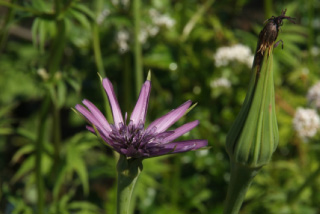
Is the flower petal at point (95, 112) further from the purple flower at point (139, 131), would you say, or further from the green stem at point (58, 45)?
the green stem at point (58, 45)

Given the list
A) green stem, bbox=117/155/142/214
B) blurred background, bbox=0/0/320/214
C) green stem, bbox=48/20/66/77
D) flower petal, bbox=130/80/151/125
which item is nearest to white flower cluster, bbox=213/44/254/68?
blurred background, bbox=0/0/320/214

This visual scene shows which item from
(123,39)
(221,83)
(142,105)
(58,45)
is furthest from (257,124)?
(221,83)

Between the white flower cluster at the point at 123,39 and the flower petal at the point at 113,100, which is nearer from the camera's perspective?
the flower petal at the point at 113,100

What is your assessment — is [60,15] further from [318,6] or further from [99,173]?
[318,6]

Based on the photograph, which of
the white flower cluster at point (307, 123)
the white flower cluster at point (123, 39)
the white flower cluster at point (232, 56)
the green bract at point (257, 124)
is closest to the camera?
the green bract at point (257, 124)

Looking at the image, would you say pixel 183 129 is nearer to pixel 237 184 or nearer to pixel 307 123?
pixel 237 184

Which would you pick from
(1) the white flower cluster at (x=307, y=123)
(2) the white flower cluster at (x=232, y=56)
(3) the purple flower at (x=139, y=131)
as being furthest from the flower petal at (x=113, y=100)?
(2) the white flower cluster at (x=232, y=56)

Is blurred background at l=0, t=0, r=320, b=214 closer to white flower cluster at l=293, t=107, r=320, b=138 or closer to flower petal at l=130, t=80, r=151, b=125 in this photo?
white flower cluster at l=293, t=107, r=320, b=138
